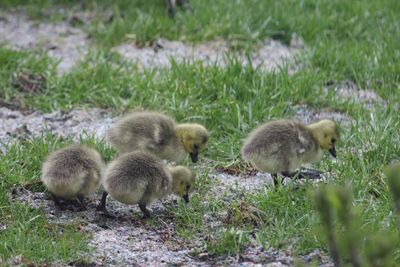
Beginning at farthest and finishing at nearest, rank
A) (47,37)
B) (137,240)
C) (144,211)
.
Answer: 1. (47,37)
2. (144,211)
3. (137,240)

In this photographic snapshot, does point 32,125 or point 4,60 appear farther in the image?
point 4,60

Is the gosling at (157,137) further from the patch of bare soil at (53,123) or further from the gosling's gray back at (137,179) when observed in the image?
the patch of bare soil at (53,123)

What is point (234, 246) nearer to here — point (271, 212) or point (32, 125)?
point (271, 212)

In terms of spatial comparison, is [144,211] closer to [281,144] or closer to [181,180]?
[181,180]

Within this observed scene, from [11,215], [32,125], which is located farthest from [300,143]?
[32,125]

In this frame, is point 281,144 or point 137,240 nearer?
point 137,240

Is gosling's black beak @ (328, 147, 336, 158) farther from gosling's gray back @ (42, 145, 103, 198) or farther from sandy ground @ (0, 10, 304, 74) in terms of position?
sandy ground @ (0, 10, 304, 74)

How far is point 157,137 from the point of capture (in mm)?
6406

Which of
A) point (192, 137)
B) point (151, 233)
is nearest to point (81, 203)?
point (151, 233)

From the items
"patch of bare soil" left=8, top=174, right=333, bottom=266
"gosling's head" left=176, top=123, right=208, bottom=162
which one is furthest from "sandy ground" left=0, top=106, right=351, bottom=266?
"gosling's head" left=176, top=123, right=208, bottom=162

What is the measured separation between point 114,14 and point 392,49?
123 inches

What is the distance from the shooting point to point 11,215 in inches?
229

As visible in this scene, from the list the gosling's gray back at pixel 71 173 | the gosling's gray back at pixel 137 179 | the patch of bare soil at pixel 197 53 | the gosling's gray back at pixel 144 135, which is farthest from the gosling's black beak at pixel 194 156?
the patch of bare soil at pixel 197 53

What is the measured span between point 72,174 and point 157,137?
2.67 ft
